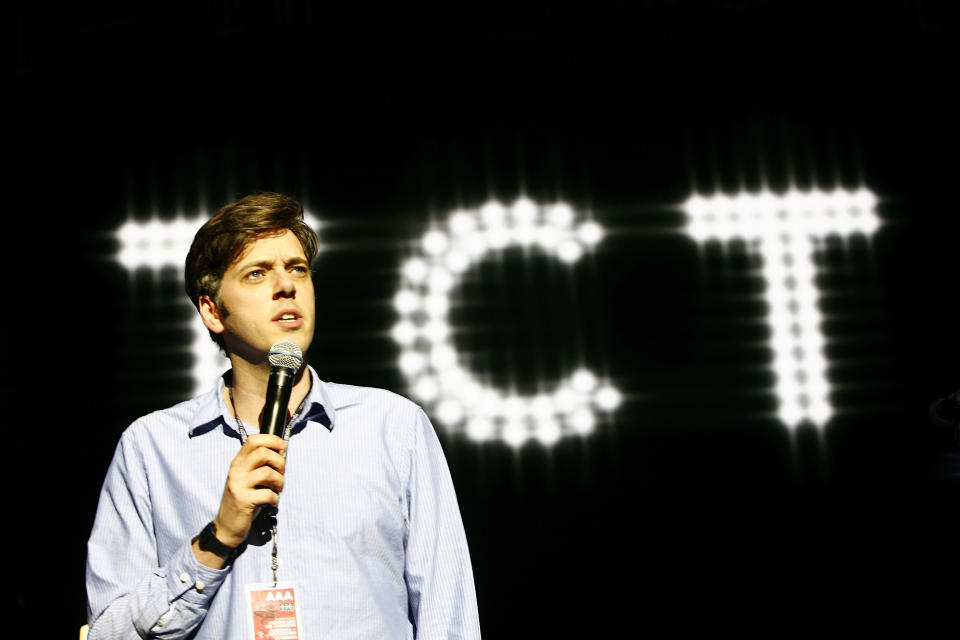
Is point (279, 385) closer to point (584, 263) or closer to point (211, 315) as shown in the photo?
point (211, 315)

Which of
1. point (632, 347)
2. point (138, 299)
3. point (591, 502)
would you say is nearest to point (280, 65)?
point (138, 299)

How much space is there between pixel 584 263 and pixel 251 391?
204 cm

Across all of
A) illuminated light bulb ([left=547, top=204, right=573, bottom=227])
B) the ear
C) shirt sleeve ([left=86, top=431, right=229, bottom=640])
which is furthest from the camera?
illuminated light bulb ([left=547, top=204, right=573, bottom=227])

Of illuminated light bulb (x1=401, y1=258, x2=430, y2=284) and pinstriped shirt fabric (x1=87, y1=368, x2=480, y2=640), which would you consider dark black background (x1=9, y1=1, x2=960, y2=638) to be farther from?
pinstriped shirt fabric (x1=87, y1=368, x2=480, y2=640)

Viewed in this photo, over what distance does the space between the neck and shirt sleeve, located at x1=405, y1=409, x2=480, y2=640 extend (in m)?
0.29

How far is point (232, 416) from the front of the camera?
172 cm

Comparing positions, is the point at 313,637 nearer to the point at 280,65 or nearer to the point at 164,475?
the point at 164,475

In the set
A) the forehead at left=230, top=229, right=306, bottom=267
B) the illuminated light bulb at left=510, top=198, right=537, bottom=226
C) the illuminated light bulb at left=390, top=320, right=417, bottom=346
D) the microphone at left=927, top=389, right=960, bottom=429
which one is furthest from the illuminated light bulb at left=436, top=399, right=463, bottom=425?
the microphone at left=927, top=389, right=960, bottom=429

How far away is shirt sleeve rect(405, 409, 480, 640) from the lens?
1.53 m

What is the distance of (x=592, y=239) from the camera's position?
3492 mm

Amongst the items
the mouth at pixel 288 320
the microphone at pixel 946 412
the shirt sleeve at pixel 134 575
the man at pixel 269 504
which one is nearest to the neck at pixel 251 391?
the man at pixel 269 504

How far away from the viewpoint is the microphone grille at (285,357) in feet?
4.97

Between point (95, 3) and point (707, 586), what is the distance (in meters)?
3.74

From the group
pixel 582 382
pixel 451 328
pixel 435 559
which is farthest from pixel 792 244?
pixel 435 559
